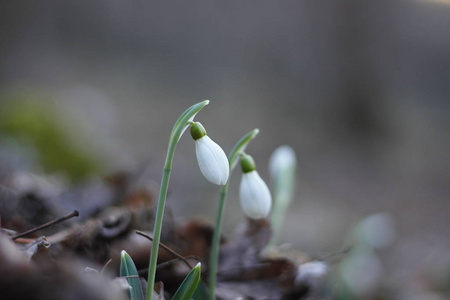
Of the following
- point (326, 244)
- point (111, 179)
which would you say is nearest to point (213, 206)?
point (326, 244)

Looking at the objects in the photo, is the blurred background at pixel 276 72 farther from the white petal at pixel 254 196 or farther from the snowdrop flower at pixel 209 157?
the snowdrop flower at pixel 209 157

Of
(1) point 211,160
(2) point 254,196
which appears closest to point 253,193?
(2) point 254,196

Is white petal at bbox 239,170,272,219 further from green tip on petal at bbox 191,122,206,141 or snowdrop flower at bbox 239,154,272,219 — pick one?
green tip on petal at bbox 191,122,206,141

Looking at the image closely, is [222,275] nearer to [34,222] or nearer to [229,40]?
[34,222]

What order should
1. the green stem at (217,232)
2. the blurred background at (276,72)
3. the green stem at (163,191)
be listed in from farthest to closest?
the blurred background at (276,72)
the green stem at (217,232)
the green stem at (163,191)

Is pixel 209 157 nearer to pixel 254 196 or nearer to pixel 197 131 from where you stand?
pixel 197 131

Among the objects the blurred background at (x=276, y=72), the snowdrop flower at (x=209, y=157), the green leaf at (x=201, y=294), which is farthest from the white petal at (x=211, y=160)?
the blurred background at (x=276, y=72)
